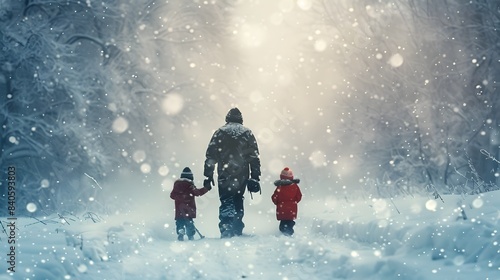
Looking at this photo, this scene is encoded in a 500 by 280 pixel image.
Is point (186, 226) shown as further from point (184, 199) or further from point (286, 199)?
point (286, 199)

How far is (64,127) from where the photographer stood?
15406 mm

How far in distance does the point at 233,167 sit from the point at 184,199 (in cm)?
140

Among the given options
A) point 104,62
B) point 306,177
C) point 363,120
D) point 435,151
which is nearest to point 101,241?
point 104,62

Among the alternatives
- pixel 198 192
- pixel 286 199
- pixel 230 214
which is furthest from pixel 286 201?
pixel 198 192

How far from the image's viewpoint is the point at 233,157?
35.4 ft

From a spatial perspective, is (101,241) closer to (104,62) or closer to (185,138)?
(104,62)

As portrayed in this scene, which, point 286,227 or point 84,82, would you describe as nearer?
point 286,227

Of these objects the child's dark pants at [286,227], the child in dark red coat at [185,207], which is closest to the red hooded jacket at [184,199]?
the child in dark red coat at [185,207]

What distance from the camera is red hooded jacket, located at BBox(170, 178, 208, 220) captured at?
11.3m

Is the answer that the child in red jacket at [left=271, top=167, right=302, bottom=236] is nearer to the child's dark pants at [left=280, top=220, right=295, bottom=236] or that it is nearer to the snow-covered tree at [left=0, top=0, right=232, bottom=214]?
the child's dark pants at [left=280, top=220, right=295, bottom=236]

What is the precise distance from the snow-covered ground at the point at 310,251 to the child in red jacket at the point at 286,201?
126 centimetres

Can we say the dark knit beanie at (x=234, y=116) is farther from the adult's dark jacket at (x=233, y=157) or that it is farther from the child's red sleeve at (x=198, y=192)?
the child's red sleeve at (x=198, y=192)

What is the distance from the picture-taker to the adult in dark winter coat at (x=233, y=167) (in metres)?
10.7

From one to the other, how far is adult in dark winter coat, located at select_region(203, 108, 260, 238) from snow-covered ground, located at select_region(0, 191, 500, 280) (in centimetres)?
105
